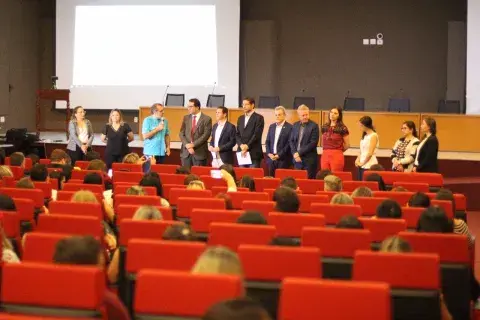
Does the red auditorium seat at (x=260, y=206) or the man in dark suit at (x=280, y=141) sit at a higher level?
the man in dark suit at (x=280, y=141)

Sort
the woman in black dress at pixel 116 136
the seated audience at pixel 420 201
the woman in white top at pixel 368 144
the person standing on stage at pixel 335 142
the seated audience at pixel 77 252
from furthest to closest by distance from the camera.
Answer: the woman in black dress at pixel 116 136 < the person standing on stage at pixel 335 142 < the woman in white top at pixel 368 144 < the seated audience at pixel 420 201 < the seated audience at pixel 77 252

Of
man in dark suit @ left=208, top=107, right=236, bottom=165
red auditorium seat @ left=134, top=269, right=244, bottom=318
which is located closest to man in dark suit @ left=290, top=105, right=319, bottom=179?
man in dark suit @ left=208, top=107, right=236, bottom=165

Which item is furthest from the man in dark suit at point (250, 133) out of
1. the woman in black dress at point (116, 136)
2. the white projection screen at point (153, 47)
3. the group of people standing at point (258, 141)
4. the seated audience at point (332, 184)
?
the white projection screen at point (153, 47)

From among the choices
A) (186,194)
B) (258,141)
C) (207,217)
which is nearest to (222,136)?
(258,141)

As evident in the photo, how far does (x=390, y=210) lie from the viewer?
5.81 meters

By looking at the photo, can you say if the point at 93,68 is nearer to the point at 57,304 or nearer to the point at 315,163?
the point at 315,163

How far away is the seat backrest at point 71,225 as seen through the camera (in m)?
5.10

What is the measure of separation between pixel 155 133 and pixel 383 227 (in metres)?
6.27

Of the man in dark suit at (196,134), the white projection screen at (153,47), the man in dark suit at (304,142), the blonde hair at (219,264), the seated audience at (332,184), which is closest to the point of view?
the blonde hair at (219,264)

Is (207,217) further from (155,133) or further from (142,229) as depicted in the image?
(155,133)

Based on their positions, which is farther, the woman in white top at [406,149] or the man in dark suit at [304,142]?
the man in dark suit at [304,142]

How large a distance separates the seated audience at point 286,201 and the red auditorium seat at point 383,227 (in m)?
0.72

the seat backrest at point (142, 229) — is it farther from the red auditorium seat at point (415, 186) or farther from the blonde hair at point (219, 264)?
the red auditorium seat at point (415, 186)

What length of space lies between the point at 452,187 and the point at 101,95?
27.9 feet
